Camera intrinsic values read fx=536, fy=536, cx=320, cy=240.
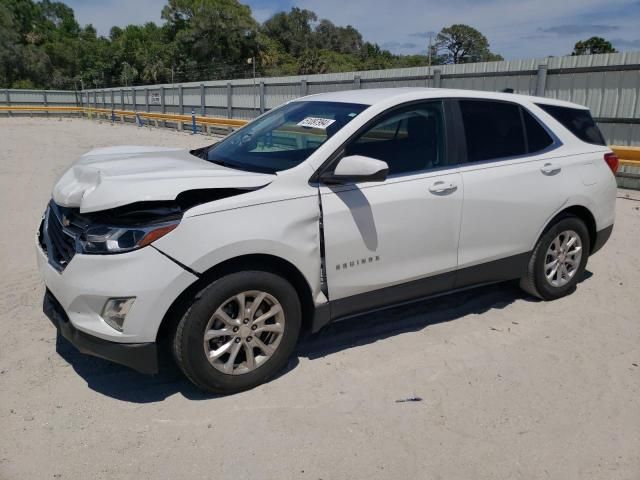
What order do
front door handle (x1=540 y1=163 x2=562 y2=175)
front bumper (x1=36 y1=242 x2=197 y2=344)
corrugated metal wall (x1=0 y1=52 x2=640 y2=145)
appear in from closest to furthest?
1. front bumper (x1=36 y1=242 x2=197 y2=344)
2. front door handle (x1=540 y1=163 x2=562 y2=175)
3. corrugated metal wall (x1=0 y1=52 x2=640 y2=145)

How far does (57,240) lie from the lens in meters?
3.24

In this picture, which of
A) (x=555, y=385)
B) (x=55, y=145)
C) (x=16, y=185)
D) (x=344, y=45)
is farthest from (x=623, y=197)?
(x=344, y=45)

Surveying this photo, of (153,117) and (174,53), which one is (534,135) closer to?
(153,117)

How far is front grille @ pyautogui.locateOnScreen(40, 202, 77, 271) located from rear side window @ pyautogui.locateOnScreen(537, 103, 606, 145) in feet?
12.4

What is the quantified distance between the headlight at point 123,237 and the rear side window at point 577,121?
3384 mm

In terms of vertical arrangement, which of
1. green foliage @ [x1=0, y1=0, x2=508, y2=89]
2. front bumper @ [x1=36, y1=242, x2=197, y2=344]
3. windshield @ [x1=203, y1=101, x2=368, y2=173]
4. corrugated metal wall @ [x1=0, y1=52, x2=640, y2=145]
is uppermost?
green foliage @ [x1=0, y1=0, x2=508, y2=89]

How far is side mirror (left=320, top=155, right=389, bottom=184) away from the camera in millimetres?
3160

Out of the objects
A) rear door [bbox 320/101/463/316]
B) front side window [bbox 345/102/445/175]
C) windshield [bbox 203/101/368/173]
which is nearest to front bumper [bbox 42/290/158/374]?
rear door [bbox 320/101/463/316]

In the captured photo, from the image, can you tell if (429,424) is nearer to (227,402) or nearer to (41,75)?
(227,402)

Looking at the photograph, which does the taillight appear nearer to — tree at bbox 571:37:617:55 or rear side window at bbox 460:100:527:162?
rear side window at bbox 460:100:527:162

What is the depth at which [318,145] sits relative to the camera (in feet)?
11.3

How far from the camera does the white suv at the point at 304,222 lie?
288 cm

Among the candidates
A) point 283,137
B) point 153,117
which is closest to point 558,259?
point 283,137

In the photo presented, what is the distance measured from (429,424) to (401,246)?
1.15 m
